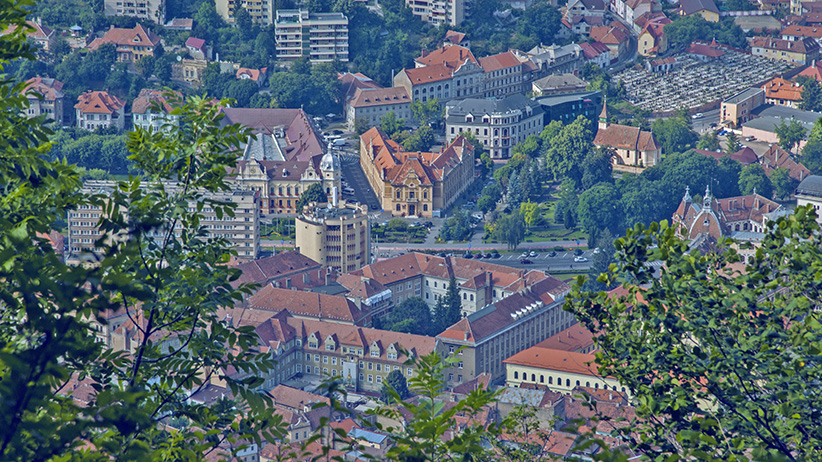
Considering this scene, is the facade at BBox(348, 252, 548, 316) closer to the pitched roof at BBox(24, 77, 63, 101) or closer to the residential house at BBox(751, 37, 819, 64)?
the pitched roof at BBox(24, 77, 63, 101)

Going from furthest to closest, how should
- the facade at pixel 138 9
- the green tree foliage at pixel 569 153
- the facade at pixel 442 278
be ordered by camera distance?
the facade at pixel 138 9, the green tree foliage at pixel 569 153, the facade at pixel 442 278

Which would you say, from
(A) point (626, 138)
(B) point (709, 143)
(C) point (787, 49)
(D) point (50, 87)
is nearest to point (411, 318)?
(A) point (626, 138)

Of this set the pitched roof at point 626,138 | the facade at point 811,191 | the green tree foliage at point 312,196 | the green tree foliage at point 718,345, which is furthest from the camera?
the pitched roof at point 626,138

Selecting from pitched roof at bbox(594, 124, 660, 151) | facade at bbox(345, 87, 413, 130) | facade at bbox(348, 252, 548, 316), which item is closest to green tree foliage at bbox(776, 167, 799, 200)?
pitched roof at bbox(594, 124, 660, 151)

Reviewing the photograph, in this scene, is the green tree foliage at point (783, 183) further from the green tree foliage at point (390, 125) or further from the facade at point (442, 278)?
the green tree foliage at point (390, 125)

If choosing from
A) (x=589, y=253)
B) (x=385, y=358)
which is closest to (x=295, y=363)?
(x=385, y=358)

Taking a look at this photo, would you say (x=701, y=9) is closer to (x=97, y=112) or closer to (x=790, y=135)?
(x=790, y=135)

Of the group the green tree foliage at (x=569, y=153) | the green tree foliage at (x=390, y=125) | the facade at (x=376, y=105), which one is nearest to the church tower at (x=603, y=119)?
the green tree foliage at (x=569, y=153)
